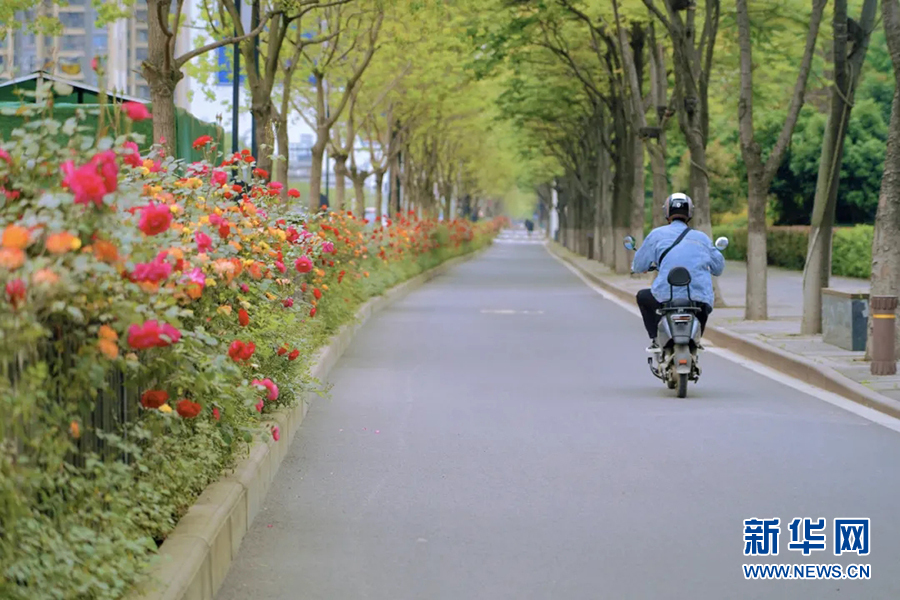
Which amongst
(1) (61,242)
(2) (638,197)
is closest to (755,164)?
(1) (61,242)

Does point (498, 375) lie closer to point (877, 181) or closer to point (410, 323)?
point (410, 323)

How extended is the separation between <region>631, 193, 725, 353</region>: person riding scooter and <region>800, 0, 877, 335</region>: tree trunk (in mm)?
5131

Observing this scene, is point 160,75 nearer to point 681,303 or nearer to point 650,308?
point 650,308

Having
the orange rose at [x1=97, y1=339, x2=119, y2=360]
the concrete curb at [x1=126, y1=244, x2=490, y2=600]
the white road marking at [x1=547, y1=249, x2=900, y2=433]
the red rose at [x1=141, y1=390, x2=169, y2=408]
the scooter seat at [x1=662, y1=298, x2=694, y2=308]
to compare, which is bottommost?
the white road marking at [x1=547, y1=249, x2=900, y2=433]

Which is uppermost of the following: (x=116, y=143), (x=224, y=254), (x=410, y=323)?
(x=116, y=143)

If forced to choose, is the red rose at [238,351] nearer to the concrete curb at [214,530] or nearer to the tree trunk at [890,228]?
the concrete curb at [214,530]

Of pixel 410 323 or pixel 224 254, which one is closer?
pixel 224 254

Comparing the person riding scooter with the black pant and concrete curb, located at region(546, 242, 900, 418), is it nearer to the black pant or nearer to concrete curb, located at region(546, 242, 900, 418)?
the black pant

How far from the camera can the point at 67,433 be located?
4949 mm

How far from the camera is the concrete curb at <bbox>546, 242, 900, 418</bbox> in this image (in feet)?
40.7

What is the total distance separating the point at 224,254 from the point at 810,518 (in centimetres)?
328

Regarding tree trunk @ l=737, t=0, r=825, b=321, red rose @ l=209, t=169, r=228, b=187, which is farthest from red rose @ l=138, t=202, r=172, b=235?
tree trunk @ l=737, t=0, r=825, b=321

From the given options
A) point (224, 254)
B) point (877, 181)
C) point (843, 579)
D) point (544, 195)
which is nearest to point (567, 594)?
point (843, 579)

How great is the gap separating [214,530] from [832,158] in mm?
13879
